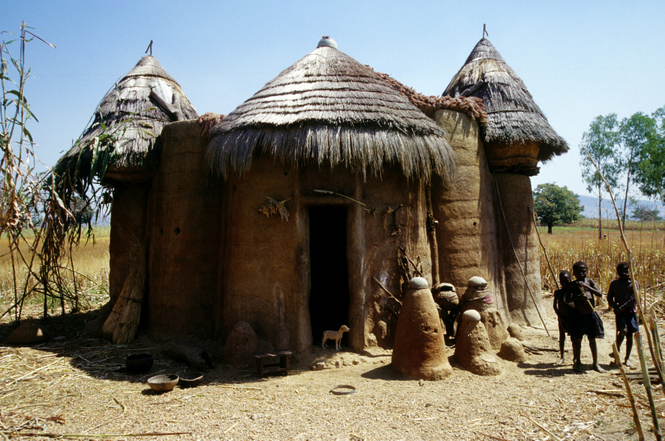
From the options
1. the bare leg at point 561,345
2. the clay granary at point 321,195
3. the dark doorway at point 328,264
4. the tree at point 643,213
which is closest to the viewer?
the tree at point 643,213

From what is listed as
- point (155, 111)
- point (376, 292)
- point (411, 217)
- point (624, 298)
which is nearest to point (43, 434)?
point (376, 292)

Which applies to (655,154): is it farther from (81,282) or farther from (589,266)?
(81,282)

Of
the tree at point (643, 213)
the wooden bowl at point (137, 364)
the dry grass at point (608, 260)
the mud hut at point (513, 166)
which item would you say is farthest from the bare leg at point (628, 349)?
the wooden bowl at point (137, 364)

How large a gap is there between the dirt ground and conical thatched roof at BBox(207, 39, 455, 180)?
2474mm

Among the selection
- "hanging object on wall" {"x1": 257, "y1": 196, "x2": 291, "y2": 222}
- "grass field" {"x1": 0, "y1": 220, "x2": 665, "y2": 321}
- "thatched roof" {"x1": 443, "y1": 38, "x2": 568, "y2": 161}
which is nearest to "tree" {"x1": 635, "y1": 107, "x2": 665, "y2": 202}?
"grass field" {"x1": 0, "y1": 220, "x2": 665, "y2": 321}

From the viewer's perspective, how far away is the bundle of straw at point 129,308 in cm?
665

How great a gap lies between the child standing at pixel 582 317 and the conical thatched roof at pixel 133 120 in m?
6.18

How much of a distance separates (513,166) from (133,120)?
246 inches

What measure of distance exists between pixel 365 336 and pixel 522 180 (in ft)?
13.8

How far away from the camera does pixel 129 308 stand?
268 inches

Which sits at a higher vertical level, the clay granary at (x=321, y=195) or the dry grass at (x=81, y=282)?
the clay granary at (x=321, y=195)

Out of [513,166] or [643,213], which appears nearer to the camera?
[643,213]

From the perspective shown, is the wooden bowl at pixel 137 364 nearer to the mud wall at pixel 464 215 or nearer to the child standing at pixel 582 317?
the mud wall at pixel 464 215

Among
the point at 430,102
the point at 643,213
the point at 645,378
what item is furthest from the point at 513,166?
the point at 645,378
